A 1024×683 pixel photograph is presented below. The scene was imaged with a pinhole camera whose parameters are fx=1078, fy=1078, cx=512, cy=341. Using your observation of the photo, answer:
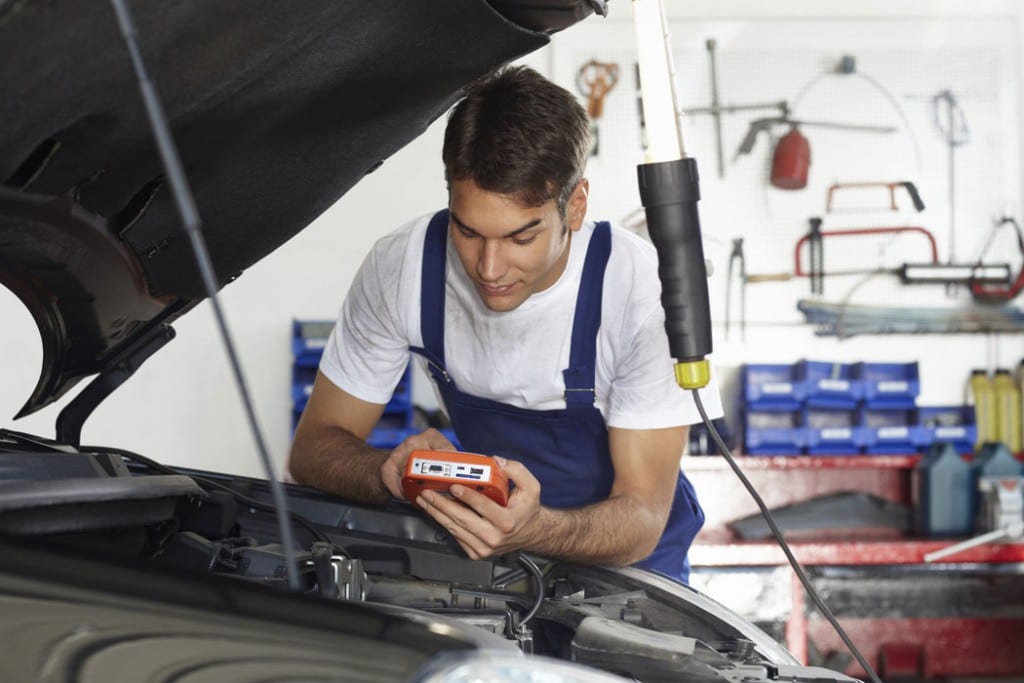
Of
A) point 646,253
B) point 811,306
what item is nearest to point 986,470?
point 811,306

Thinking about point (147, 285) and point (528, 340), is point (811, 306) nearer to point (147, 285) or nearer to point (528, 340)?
point (528, 340)

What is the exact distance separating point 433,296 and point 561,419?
0.29 metres

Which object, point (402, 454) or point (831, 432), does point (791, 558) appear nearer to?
point (402, 454)

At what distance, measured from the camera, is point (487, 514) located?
4.37 ft

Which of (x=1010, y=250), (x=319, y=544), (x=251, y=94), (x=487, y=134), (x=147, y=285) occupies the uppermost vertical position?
(x=1010, y=250)

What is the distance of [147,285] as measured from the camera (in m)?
1.28

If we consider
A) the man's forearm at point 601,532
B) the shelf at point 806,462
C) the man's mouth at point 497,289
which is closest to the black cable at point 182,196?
the man's forearm at point 601,532

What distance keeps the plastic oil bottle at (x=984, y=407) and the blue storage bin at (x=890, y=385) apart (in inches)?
15.3

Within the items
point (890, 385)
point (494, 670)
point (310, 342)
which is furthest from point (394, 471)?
point (890, 385)

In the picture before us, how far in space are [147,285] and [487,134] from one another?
1.69 feet

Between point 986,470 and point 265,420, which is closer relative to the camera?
point 986,470

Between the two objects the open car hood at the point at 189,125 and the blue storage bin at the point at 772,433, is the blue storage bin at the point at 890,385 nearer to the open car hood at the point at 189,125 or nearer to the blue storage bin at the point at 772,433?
the blue storage bin at the point at 772,433

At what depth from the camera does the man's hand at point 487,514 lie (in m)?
1.34

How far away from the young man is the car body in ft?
0.57
